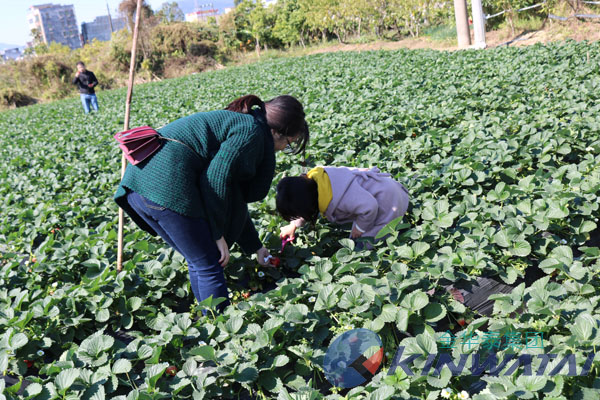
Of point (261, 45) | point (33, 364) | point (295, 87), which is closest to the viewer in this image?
point (33, 364)

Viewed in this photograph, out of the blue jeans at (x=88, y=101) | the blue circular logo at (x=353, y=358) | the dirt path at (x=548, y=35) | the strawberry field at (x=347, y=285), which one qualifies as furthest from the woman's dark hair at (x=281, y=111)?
the dirt path at (x=548, y=35)

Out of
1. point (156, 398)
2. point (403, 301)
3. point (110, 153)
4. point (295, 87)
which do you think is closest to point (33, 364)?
point (156, 398)

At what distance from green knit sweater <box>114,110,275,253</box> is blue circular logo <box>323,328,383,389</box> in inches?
30.7

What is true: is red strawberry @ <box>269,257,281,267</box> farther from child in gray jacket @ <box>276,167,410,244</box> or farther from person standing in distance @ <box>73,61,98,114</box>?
person standing in distance @ <box>73,61,98,114</box>

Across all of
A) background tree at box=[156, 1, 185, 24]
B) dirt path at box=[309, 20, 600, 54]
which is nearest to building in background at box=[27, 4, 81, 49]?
background tree at box=[156, 1, 185, 24]

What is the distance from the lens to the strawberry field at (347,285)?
176 cm

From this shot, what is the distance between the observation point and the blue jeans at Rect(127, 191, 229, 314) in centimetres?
215

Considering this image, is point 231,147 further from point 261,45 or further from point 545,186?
point 261,45

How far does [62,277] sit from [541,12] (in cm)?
1690

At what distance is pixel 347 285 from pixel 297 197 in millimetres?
626

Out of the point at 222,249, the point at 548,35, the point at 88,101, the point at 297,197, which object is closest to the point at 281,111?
the point at 297,197

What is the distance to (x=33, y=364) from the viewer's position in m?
2.20

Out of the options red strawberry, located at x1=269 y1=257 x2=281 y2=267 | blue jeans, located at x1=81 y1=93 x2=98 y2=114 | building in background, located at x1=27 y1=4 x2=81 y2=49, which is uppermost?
building in background, located at x1=27 y1=4 x2=81 y2=49

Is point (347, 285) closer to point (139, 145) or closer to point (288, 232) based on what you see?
point (288, 232)
